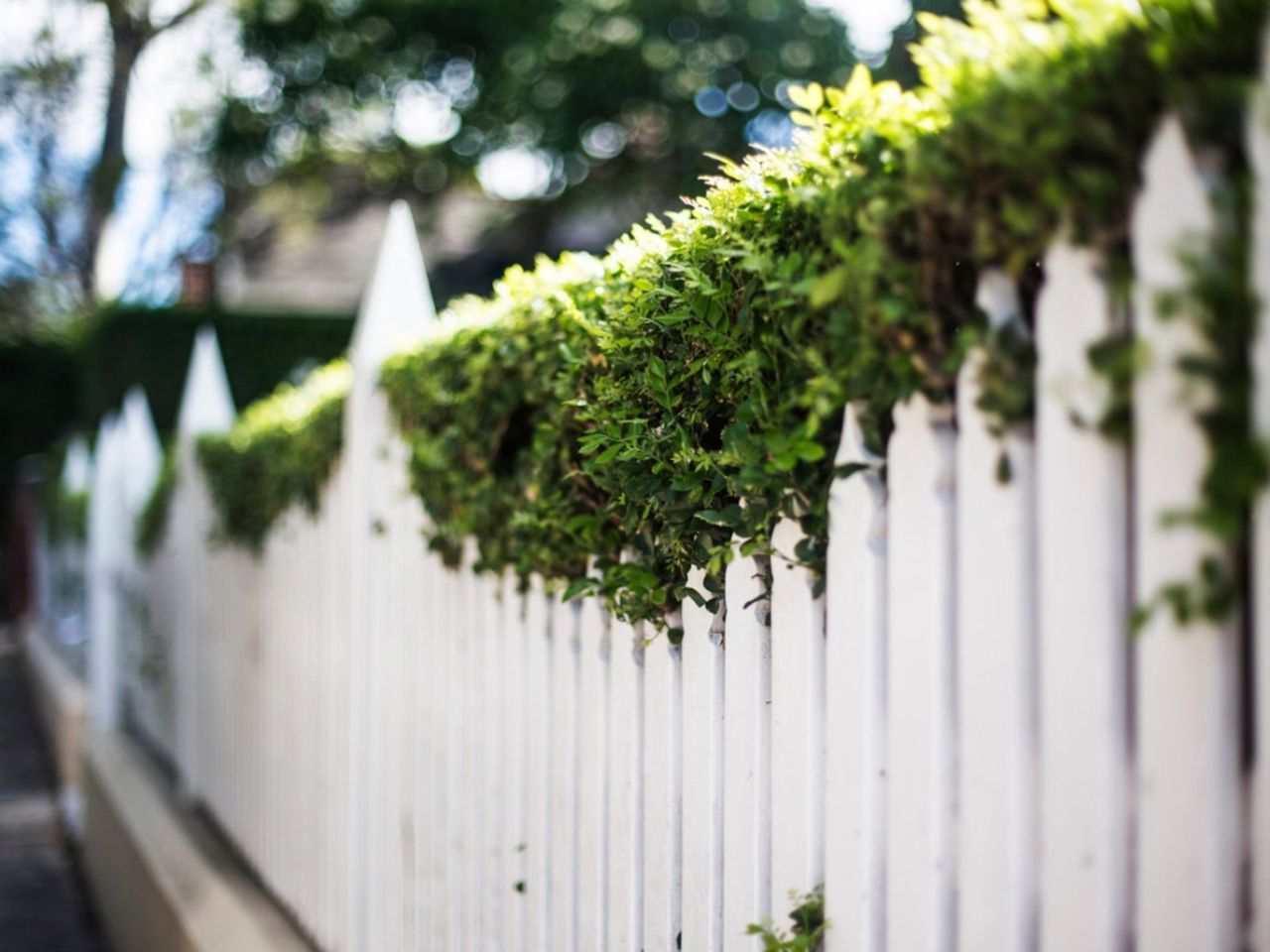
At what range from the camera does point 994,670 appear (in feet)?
4.72

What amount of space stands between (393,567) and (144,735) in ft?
17.2

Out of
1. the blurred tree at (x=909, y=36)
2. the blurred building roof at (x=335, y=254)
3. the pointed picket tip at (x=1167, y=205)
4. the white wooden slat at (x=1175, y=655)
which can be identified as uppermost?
the blurred building roof at (x=335, y=254)

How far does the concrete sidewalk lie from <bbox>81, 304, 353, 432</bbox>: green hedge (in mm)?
5143

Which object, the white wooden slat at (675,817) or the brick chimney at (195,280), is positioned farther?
the brick chimney at (195,280)

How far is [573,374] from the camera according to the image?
7.88 ft

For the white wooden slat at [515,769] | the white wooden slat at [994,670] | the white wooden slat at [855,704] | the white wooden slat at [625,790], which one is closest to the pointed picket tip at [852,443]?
the white wooden slat at [855,704]

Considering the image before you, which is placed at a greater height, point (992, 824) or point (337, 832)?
point (992, 824)

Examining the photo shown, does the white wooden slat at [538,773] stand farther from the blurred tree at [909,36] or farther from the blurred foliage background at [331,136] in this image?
the blurred foliage background at [331,136]

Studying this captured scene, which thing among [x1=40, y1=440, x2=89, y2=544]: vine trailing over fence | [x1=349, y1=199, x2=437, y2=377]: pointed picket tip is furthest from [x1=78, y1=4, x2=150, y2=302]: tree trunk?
[x1=349, y1=199, x2=437, y2=377]: pointed picket tip

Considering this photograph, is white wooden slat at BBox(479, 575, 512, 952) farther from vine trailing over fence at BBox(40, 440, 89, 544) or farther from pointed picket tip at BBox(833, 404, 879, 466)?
vine trailing over fence at BBox(40, 440, 89, 544)

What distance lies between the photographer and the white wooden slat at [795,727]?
1774mm

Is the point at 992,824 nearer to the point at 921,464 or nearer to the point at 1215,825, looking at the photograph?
the point at 1215,825

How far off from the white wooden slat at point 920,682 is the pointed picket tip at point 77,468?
37.3 feet

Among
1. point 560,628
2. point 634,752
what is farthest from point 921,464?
point 560,628
